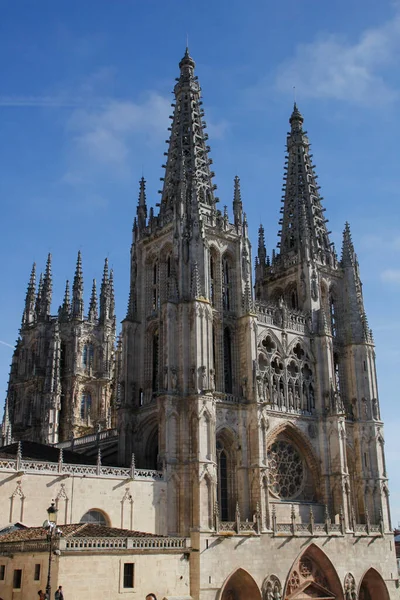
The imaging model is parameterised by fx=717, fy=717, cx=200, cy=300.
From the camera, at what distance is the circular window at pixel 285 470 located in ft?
146

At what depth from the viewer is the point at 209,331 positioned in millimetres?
42031

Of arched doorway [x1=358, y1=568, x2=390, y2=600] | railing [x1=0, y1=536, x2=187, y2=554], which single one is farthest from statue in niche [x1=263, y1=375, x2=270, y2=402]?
railing [x1=0, y1=536, x2=187, y2=554]

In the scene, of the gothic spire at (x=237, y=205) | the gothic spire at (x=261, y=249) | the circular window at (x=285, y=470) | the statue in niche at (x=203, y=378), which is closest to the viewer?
the statue in niche at (x=203, y=378)

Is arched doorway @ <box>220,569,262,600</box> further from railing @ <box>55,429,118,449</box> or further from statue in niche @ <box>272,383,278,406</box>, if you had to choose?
railing @ <box>55,429,118,449</box>

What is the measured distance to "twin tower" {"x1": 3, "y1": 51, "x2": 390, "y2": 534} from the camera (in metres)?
40.1

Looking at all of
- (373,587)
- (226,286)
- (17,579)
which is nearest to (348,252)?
(226,286)

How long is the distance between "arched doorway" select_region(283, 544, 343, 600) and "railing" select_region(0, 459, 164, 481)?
9.78m

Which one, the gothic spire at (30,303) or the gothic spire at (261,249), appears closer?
the gothic spire at (261,249)

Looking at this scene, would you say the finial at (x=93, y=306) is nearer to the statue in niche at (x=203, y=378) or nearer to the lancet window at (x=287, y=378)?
the lancet window at (x=287, y=378)

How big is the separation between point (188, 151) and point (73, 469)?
2424 cm

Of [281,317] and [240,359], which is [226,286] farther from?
[240,359]

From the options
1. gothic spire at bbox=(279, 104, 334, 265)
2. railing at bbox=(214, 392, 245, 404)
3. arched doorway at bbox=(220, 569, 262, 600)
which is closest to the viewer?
arched doorway at bbox=(220, 569, 262, 600)

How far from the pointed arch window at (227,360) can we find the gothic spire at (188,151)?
8237mm

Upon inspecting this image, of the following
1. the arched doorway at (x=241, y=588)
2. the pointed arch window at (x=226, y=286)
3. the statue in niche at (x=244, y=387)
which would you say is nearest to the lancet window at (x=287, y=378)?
the statue in niche at (x=244, y=387)
